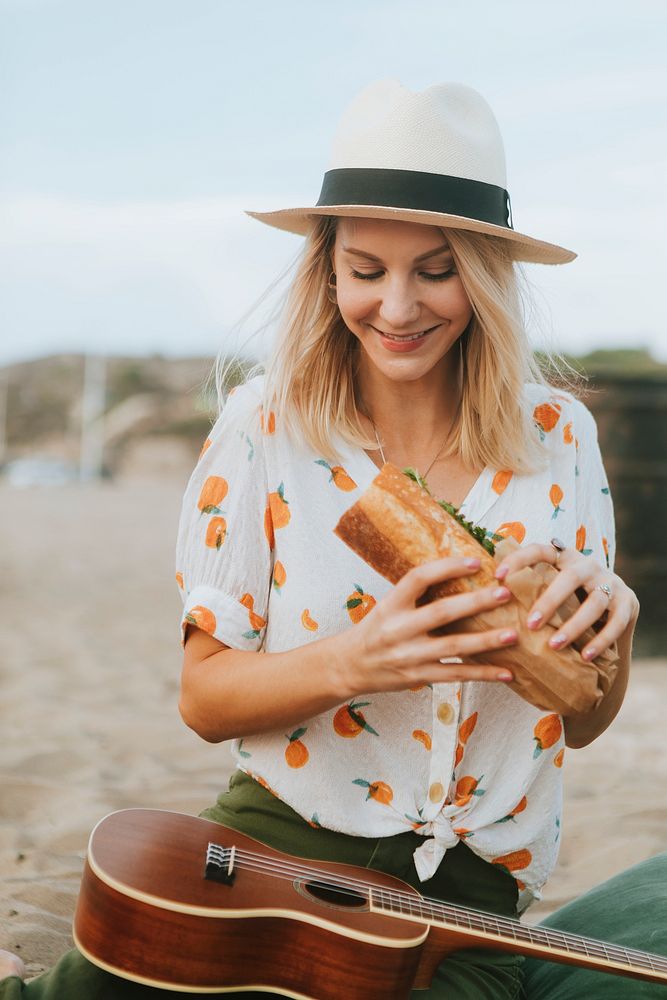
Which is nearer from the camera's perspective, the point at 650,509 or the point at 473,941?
the point at 473,941

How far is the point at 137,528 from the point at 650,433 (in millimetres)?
12304

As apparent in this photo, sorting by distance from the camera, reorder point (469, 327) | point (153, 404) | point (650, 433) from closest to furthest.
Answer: point (469, 327)
point (650, 433)
point (153, 404)

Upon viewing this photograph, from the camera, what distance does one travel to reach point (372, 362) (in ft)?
8.26

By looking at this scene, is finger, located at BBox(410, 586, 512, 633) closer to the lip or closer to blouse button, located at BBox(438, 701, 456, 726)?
blouse button, located at BBox(438, 701, 456, 726)

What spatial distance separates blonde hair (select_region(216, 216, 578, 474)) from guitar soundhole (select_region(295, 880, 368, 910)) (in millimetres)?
884

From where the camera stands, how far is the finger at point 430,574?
1702 millimetres

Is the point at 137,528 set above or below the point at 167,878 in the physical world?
below

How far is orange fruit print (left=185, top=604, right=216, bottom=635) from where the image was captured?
2.19 metres

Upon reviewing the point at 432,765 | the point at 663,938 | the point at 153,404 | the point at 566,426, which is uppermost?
the point at 566,426

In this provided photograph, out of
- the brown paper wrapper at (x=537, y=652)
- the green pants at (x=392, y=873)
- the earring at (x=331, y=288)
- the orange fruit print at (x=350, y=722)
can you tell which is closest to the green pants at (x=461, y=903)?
the green pants at (x=392, y=873)

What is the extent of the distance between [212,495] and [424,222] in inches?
28.4

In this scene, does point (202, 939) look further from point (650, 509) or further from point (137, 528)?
point (137, 528)

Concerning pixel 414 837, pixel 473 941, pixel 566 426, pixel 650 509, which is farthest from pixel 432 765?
pixel 650 509

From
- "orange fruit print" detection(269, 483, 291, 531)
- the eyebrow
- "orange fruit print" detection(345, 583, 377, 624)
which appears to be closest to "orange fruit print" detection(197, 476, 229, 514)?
"orange fruit print" detection(269, 483, 291, 531)
